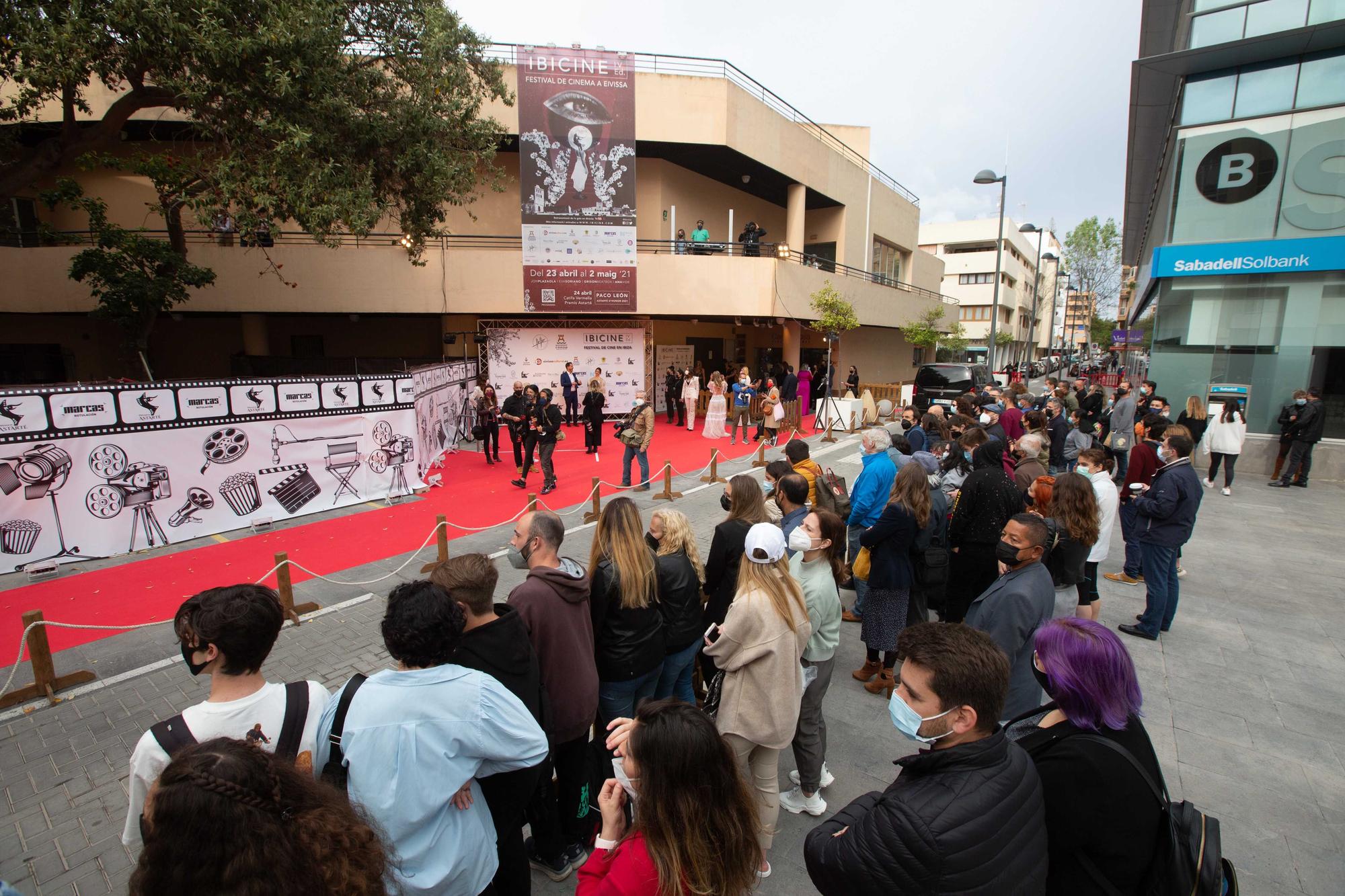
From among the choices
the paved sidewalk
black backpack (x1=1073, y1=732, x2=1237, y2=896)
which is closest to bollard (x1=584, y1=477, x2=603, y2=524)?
the paved sidewalk

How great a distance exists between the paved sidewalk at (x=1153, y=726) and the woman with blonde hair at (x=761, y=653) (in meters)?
0.90

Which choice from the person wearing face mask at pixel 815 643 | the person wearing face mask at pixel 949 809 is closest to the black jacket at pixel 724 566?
the person wearing face mask at pixel 815 643

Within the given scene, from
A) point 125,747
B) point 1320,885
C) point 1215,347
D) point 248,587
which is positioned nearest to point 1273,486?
point 1215,347

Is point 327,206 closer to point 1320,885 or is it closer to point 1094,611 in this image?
point 1094,611

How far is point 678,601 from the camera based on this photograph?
3521mm

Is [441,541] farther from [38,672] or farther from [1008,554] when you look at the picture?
[1008,554]

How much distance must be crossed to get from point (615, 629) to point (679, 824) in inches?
68.7

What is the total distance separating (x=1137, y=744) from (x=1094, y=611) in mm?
4053

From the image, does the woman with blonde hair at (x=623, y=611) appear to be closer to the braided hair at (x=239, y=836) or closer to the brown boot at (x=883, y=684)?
the braided hair at (x=239, y=836)

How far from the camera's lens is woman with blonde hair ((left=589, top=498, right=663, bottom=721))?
129 inches

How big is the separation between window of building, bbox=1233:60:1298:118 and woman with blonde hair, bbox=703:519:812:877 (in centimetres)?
1813

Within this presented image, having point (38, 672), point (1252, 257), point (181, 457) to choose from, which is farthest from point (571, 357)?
point (1252, 257)

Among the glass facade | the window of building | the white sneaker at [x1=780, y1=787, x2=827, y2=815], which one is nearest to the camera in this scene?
the white sneaker at [x1=780, y1=787, x2=827, y2=815]

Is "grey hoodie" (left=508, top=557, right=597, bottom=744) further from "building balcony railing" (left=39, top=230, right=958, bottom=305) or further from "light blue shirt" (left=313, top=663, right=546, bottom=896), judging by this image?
"building balcony railing" (left=39, top=230, right=958, bottom=305)
